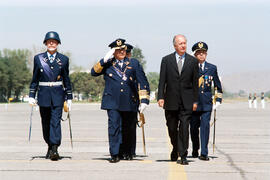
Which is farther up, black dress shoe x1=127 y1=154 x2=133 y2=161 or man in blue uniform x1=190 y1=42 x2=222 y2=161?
man in blue uniform x1=190 y1=42 x2=222 y2=161

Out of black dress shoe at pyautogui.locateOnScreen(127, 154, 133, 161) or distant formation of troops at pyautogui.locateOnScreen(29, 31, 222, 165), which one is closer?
distant formation of troops at pyautogui.locateOnScreen(29, 31, 222, 165)

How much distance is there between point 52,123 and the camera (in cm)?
999

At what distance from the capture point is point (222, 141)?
14477 millimetres

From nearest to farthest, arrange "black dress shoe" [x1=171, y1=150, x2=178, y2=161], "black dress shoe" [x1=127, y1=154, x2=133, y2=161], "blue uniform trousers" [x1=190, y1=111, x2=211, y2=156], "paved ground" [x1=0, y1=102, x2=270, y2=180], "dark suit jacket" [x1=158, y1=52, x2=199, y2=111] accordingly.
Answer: "paved ground" [x1=0, y1=102, x2=270, y2=180], "dark suit jacket" [x1=158, y1=52, x2=199, y2=111], "black dress shoe" [x1=171, y1=150, x2=178, y2=161], "black dress shoe" [x1=127, y1=154, x2=133, y2=161], "blue uniform trousers" [x1=190, y1=111, x2=211, y2=156]

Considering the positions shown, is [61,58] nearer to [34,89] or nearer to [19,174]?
[34,89]

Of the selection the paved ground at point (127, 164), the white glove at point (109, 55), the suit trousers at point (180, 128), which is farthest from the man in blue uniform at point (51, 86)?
the suit trousers at point (180, 128)

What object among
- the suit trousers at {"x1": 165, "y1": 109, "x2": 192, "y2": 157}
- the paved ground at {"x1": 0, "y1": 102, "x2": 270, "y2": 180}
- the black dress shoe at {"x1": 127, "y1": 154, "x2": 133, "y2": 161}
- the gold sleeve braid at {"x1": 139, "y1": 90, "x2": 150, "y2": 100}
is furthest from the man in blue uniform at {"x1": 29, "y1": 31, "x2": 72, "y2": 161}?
the suit trousers at {"x1": 165, "y1": 109, "x2": 192, "y2": 157}

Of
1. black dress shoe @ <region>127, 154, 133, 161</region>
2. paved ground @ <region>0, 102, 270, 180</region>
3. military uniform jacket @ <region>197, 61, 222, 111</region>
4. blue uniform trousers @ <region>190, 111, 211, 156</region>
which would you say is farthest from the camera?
military uniform jacket @ <region>197, 61, 222, 111</region>

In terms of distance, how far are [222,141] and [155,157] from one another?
4309mm

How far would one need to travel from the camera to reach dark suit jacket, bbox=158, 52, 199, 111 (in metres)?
9.43

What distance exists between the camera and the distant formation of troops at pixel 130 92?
945 cm

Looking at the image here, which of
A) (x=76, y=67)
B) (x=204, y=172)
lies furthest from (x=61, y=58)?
(x=76, y=67)

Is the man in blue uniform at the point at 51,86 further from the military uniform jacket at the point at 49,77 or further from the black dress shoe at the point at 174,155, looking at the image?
the black dress shoe at the point at 174,155

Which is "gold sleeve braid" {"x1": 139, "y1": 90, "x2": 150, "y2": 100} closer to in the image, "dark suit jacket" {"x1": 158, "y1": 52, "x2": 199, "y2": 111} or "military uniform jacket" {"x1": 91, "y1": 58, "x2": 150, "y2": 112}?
"military uniform jacket" {"x1": 91, "y1": 58, "x2": 150, "y2": 112}
